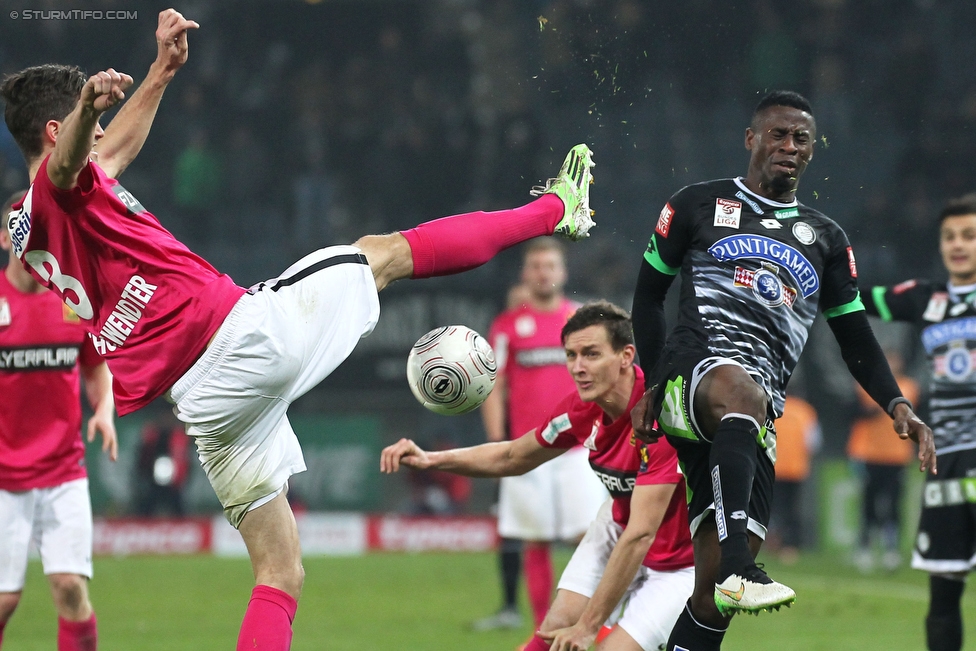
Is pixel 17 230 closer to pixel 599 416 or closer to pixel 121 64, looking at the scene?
pixel 599 416

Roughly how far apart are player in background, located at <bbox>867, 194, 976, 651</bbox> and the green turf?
2.19 m

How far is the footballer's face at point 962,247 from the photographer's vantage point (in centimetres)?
641

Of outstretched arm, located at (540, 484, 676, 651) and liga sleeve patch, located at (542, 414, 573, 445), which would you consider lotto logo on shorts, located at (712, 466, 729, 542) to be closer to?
outstretched arm, located at (540, 484, 676, 651)

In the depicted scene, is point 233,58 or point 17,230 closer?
point 17,230

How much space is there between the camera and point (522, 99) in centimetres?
1691

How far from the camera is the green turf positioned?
8383mm

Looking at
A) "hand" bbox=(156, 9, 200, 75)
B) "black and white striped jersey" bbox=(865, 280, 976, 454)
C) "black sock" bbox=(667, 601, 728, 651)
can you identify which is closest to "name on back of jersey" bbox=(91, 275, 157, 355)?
"hand" bbox=(156, 9, 200, 75)

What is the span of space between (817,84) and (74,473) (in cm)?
1228

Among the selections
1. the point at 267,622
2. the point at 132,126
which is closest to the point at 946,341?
the point at 267,622

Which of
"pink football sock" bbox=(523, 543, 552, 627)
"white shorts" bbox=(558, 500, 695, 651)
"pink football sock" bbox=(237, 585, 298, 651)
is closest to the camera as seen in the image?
"pink football sock" bbox=(237, 585, 298, 651)

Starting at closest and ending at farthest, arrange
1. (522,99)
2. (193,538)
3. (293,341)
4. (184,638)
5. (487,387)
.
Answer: (293,341), (487,387), (184,638), (193,538), (522,99)

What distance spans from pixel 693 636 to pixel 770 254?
1.44m

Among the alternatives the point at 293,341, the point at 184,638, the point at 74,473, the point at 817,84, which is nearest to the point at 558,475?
the point at 184,638

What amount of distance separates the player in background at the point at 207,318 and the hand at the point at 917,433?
1988mm
